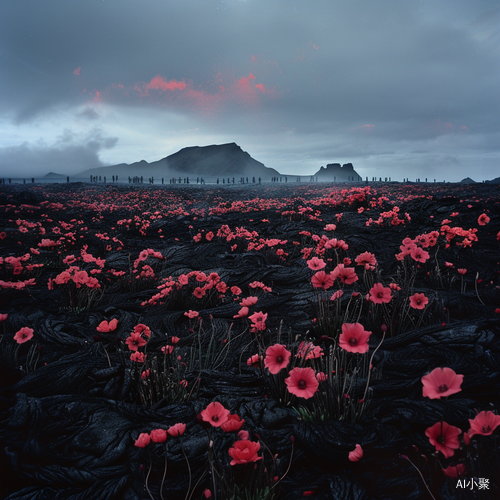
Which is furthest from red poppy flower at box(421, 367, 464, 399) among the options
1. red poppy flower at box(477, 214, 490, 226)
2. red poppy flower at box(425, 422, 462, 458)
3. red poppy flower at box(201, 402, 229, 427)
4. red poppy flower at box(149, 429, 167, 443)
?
red poppy flower at box(477, 214, 490, 226)

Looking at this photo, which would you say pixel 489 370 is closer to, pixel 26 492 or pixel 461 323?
pixel 461 323

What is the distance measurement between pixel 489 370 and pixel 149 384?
7.96ft

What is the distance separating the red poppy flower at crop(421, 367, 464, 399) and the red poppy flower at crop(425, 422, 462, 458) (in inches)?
5.7

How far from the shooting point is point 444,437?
1.17m

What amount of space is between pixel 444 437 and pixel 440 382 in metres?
0.24

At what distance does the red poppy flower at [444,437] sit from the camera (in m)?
1.14

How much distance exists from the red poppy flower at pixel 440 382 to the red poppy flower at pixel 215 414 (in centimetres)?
84

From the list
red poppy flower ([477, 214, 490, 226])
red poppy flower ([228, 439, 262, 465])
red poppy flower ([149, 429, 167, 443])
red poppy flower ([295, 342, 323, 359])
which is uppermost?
red poppy flower ([477, 214, 490, 226])

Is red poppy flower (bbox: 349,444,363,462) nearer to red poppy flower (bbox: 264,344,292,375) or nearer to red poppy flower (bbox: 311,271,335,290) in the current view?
red poppy flower (bbox: 264,344,292,375)

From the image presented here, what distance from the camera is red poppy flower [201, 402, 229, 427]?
1.26 metres

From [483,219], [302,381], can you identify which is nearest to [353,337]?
[302,381]

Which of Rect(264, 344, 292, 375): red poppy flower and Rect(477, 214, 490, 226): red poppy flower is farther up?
Rect(477, 214, 490, 226): red poppy flower

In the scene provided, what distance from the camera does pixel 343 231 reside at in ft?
26.9

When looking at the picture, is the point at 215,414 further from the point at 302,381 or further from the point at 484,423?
the point at 484,423
